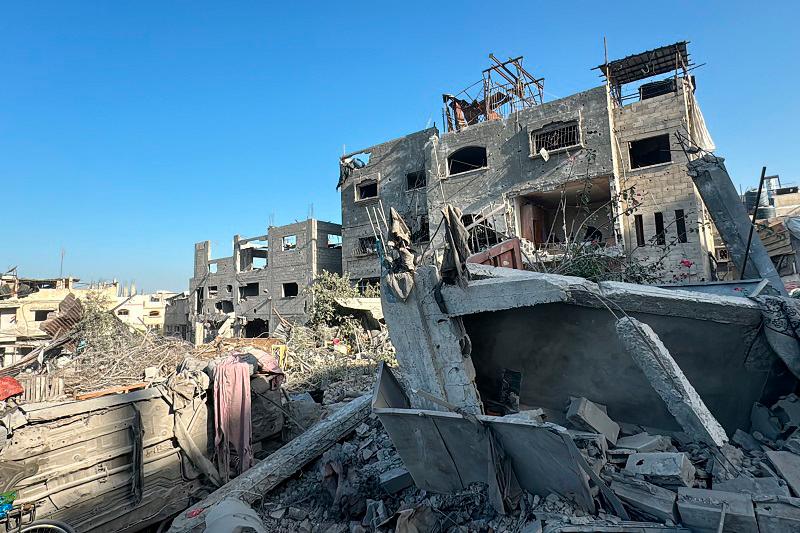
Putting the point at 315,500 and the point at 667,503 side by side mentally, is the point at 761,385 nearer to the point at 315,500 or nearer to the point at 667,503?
the point at 667,503

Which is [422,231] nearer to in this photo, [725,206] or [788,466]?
[725,206]

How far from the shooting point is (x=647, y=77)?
53.1ft

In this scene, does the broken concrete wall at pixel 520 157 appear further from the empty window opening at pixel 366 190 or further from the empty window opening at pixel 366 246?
the empty window opening at pixel 366 190

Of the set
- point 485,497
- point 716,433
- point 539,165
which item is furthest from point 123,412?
point 539,165

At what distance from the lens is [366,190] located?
71.2ft

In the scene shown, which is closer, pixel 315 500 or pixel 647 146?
pixel 315 500

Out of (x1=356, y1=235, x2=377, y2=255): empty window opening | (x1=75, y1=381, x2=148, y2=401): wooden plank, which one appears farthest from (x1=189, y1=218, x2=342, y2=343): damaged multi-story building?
(x1=75, y1=381, x2=148, y2=401): wooden plank

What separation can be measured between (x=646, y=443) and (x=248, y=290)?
24285 mm

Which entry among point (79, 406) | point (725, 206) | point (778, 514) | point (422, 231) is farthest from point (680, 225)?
point (79, 406)

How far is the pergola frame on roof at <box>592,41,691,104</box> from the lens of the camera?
14.9 metres

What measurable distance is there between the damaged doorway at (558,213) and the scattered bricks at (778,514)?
12235 millimetres

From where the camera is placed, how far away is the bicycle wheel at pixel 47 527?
4.73 metres

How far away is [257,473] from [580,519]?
4352mm

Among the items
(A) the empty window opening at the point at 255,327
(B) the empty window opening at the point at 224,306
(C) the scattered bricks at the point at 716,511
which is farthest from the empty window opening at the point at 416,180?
(C) the scattered bricks at the point at 716,511
